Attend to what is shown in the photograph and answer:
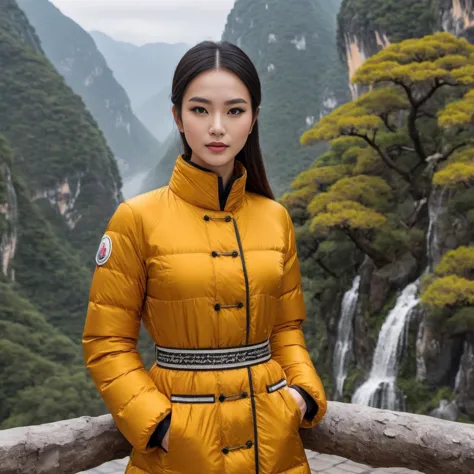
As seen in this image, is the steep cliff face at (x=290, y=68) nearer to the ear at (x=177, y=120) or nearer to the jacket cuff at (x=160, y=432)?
the ear at (x=177, y=120)

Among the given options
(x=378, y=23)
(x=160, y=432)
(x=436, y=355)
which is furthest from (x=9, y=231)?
(x=160, y=432)

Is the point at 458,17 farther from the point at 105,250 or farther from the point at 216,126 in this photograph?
the point at 105,250

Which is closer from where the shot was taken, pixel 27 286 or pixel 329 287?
pixel 329 287

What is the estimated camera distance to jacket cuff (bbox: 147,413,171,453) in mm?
1343

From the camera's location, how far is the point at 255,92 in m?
1.50

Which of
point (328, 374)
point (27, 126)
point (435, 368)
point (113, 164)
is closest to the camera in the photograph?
point (435, 368)

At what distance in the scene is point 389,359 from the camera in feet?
33.6

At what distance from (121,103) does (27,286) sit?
60045 millimetres

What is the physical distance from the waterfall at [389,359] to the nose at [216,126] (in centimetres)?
897

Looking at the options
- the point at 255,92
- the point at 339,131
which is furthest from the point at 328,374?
the point at 255,92

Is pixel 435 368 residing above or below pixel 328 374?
above

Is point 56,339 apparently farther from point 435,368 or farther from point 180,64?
point 180,64

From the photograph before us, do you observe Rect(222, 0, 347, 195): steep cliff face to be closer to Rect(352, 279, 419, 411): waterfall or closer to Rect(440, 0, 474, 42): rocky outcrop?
Rect(440, 0, 474, 42): rocky outcrop

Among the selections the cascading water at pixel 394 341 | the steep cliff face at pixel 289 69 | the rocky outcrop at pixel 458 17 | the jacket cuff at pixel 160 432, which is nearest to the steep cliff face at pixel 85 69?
the steep cliff face at pixel 289 69
